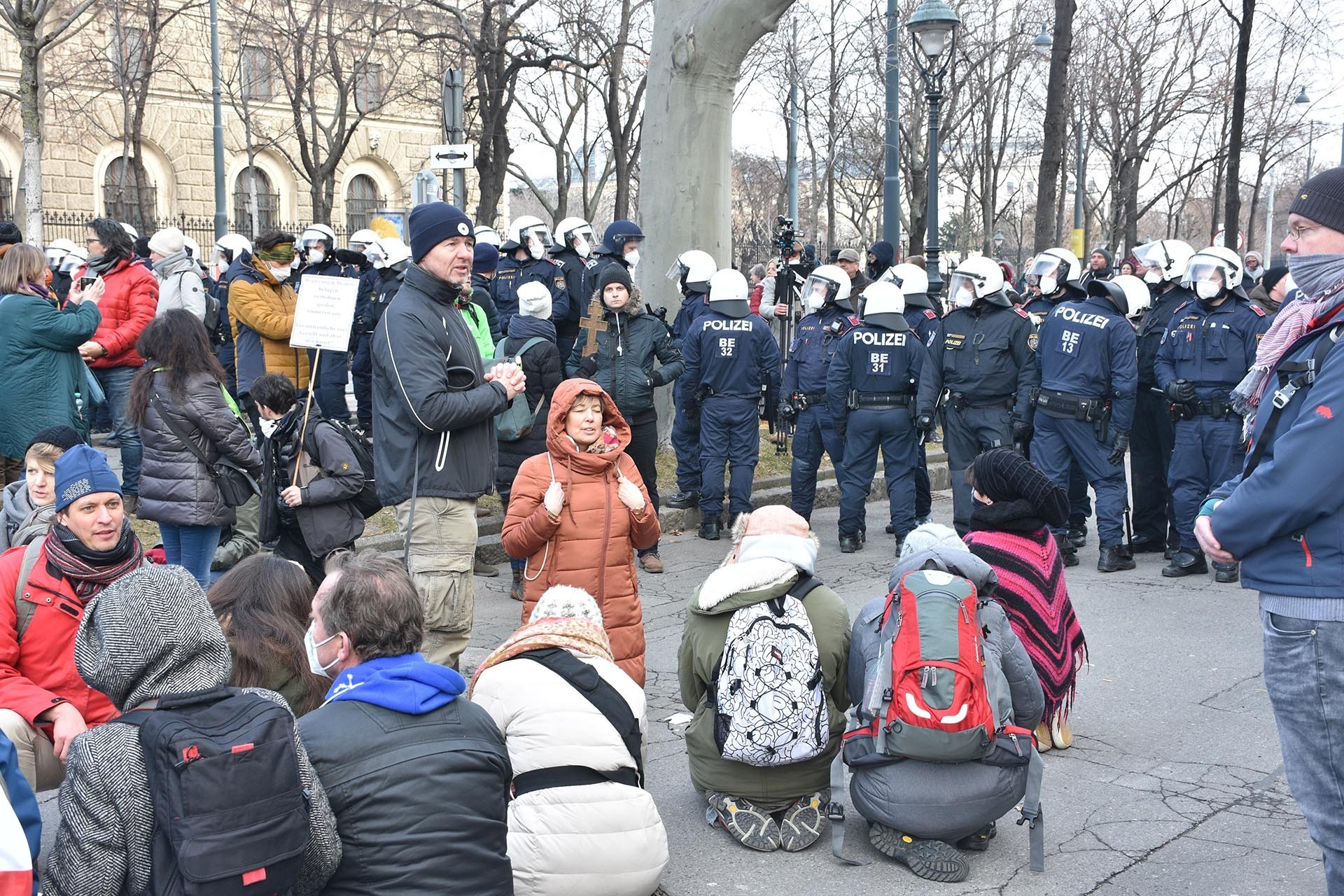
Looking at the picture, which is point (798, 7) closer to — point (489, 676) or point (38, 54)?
point (38, 54)

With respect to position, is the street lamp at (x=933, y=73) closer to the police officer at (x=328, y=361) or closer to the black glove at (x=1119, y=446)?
the black glove at (x=1119, y=446)

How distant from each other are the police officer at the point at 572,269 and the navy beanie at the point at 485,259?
58 centimetres

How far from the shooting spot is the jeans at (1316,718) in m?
3.30

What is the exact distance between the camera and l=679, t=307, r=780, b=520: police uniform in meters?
9.98

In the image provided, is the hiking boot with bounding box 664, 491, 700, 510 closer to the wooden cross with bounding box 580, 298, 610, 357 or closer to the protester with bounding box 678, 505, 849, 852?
the wooden cross with bounding box 580, 298, 610, 357

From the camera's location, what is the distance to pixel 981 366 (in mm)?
9523

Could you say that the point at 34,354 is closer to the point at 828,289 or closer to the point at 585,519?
the point at 585,519

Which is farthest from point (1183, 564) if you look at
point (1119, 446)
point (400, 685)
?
point (400, 685)

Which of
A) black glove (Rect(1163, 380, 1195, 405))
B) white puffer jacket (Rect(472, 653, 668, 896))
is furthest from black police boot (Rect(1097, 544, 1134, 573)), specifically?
white puffer jacket (Rect(472, 653, 668, 896))

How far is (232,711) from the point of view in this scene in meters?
2.93

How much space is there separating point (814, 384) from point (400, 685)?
7.49m

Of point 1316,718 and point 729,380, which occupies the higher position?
point 729,380

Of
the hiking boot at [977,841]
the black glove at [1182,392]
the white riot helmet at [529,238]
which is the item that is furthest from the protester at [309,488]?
the white riot helmet at [529,238]

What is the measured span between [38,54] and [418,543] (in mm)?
12166
